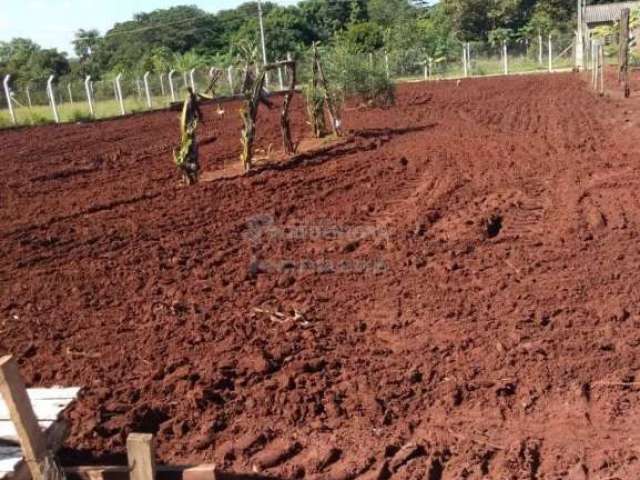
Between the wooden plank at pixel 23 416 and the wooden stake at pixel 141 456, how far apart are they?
356mm

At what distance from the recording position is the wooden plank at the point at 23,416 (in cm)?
268

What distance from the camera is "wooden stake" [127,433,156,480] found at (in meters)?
2.81

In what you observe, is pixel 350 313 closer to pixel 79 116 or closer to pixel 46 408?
pixel 46 408

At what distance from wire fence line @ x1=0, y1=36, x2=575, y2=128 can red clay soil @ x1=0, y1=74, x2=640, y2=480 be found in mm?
12392

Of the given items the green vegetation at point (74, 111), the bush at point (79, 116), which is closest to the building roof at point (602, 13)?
the green vegetation at point (74, 111)

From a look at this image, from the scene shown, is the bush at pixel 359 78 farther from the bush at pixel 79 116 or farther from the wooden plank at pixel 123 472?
the wooden plank at pixel 123 472

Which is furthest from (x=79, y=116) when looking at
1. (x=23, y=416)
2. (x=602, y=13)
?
(x=602, y=13)

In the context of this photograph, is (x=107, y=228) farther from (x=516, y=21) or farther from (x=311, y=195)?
(x=516, y=21)

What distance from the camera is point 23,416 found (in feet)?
8.97

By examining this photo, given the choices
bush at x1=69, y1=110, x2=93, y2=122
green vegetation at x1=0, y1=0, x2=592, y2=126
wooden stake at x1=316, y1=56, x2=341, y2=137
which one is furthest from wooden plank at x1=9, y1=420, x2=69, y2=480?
bush at x1=69, y1=110, x2=93, y2=122

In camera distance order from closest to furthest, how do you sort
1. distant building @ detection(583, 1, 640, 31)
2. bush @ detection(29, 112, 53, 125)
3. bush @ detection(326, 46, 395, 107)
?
bush @ detection(326, 46, 395, 107) → bush @ detection(29, 112, 53, 125) → distant building @ detection(583, 1, 640, 31)

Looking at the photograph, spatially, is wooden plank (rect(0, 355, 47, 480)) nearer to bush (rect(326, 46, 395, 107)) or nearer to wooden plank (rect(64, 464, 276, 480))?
wooden plank (rect(64, 464, 276, 480))

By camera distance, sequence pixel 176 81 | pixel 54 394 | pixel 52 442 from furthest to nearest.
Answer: pixel 176 81
pixel 54 394
pixel 52 442

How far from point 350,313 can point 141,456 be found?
3067 mm
